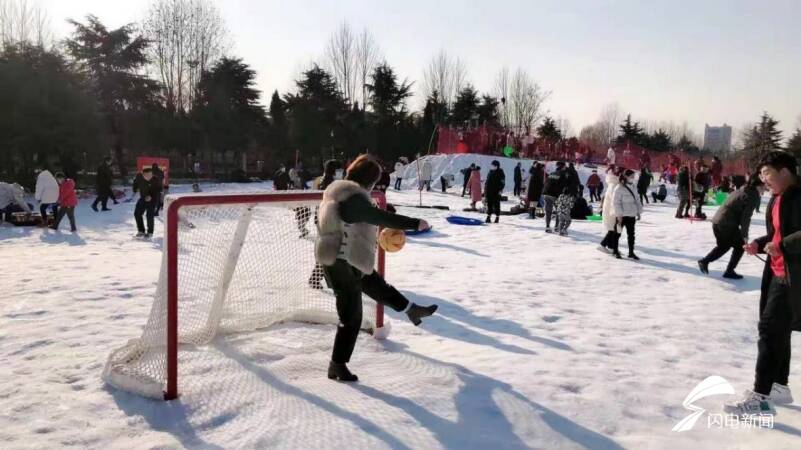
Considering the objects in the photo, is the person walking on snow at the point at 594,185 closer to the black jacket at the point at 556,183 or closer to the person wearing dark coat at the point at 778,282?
the black jacket at the point at 556,183

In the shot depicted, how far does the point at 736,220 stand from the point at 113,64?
37053 millimetres

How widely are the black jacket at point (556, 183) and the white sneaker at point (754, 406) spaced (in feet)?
33.1

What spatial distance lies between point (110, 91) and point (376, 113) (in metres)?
23.6

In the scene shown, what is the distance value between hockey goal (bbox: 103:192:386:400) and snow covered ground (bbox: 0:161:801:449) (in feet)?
0.56

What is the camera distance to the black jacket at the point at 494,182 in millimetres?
15242

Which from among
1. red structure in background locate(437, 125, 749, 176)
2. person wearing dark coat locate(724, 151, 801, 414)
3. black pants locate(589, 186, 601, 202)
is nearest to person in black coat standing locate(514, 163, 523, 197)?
black pants locate(589, 186, 601, 202)

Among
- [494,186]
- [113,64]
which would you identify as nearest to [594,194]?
[494,186]

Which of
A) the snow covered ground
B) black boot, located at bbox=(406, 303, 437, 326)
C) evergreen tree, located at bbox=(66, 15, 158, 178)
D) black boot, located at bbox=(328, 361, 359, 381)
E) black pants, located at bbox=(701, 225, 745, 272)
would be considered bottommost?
the snow covered ground

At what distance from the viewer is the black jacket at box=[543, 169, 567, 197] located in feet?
44.4

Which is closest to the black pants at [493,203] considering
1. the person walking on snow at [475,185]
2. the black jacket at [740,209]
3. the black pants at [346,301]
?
the person walking on snow at [475,185]

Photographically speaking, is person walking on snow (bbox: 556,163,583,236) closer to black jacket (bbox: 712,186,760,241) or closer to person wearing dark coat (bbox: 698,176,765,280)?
person wearing dark coat (bbox: 698,176,765,280)

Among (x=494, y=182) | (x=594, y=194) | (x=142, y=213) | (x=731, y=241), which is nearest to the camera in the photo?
(x=731, y=241)

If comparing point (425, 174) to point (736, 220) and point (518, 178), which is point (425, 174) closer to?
point (518, 178)

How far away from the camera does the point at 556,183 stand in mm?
13594
